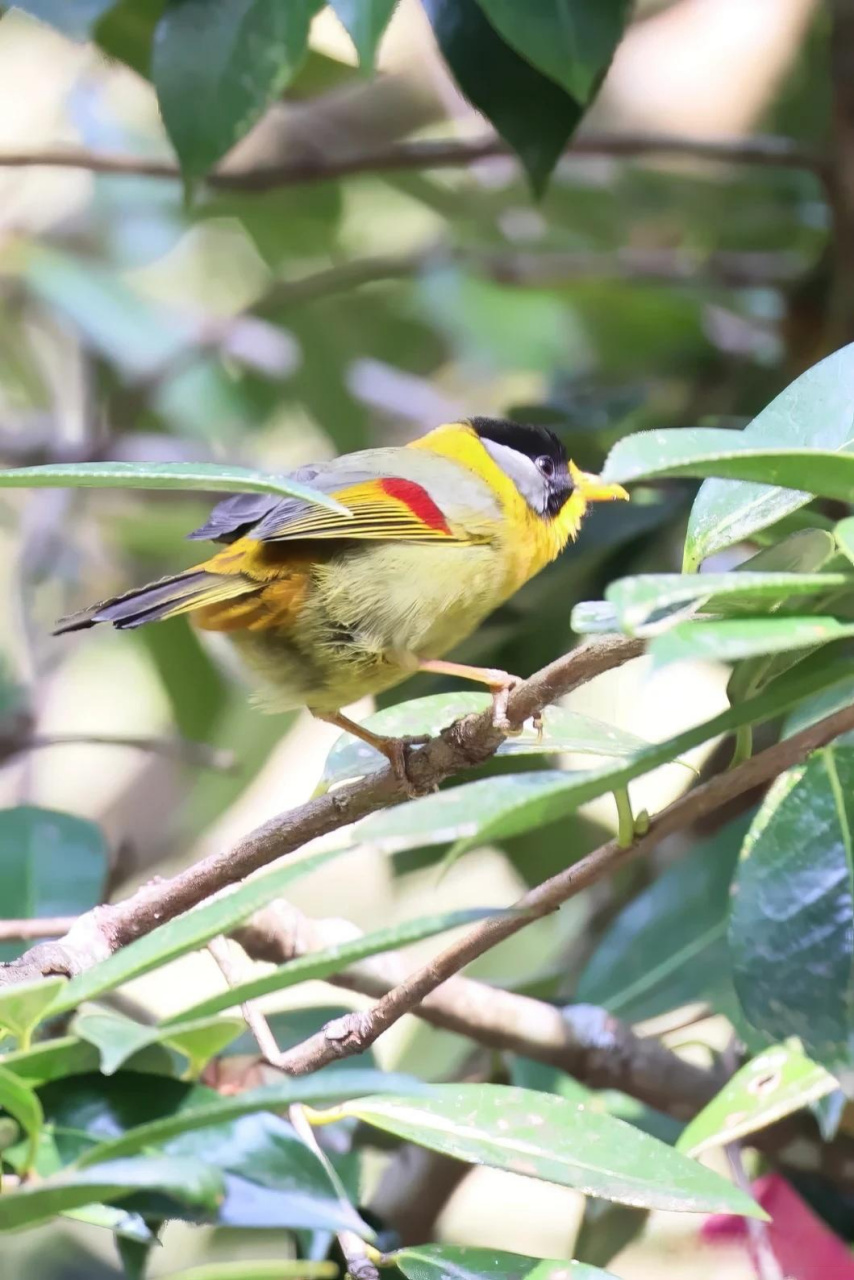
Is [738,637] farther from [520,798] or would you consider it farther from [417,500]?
[417,500]

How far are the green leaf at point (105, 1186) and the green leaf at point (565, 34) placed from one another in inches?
43.7

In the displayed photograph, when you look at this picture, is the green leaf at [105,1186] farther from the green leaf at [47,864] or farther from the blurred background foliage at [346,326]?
the blurred background foliage at [346,326]

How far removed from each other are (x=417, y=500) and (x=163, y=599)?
0.43 meters

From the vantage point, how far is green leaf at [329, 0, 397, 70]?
1308 mm

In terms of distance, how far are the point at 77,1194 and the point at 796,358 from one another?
2.09 meters

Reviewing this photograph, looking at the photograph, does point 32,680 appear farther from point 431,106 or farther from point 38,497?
point 431,106

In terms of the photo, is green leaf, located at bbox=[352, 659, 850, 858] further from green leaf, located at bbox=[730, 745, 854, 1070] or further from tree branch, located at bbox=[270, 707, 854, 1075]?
green leaf, located at bbox=[730, 745, 854, 1070]

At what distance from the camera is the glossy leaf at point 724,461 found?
2.22ft

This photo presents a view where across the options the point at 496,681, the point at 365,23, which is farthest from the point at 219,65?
the point at 496,681

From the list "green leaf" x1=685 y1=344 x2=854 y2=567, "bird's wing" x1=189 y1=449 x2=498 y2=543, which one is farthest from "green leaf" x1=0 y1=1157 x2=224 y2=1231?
"bird's wing" x1=189 y1=449 x2=498 y2=543

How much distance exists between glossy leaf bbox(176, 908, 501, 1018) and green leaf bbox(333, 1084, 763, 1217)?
6.6 inches

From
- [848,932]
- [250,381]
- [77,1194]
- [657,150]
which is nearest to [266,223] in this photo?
[250,381]

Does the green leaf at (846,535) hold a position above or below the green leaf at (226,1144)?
above

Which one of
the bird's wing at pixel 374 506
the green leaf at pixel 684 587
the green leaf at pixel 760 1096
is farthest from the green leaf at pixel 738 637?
the bird's wing at pixel 374 506
